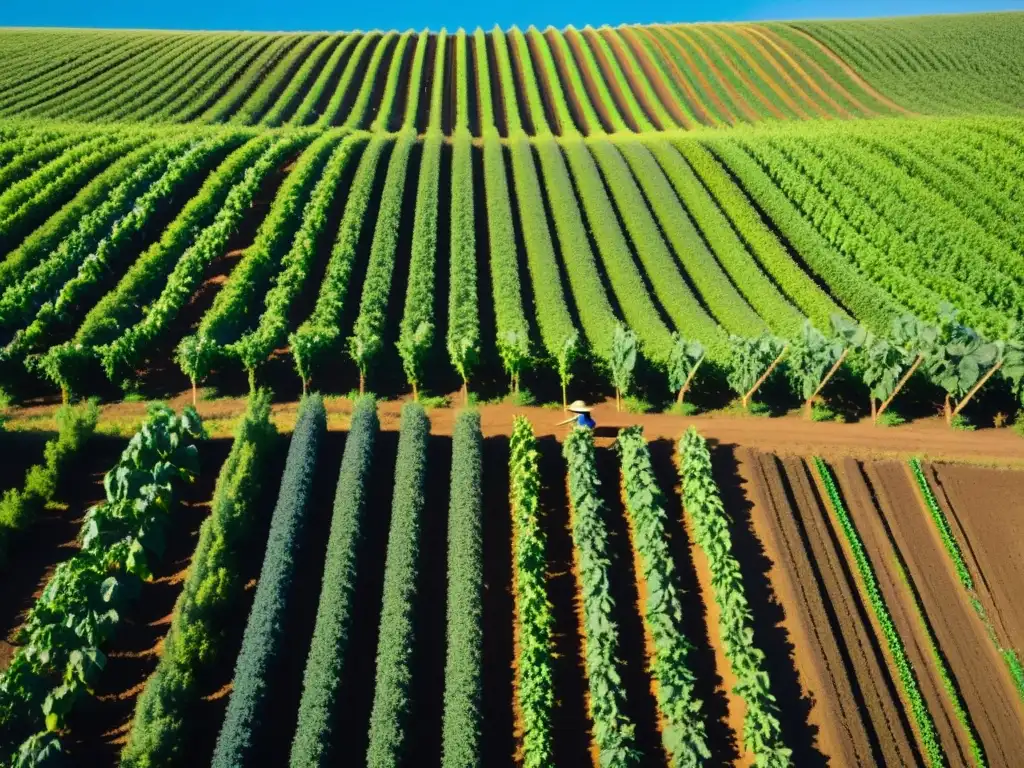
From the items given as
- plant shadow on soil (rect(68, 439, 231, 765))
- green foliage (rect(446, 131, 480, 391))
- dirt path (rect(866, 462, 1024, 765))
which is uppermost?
green foliage (rect(446, 131, 480, 391))

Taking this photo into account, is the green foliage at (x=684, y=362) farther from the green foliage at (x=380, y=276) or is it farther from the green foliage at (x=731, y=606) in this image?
the green foliage at (x=380, y=276)

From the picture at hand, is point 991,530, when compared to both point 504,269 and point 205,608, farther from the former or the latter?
point 205,608

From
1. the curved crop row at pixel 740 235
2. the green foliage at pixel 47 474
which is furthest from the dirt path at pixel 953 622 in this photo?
the green foliage at pixel 47 474

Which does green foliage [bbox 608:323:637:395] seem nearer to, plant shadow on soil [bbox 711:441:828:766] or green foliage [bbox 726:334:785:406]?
green foliage [bbox 726:334:785:406]

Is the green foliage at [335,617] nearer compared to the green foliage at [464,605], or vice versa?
the green foliage at [335,617]

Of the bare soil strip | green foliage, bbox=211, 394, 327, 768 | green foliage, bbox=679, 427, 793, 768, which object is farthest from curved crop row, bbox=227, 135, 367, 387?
the bare soil strip

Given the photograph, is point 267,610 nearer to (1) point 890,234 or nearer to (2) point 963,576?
(2) point 963,576

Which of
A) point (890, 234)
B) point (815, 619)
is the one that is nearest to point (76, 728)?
point (815, 619)
